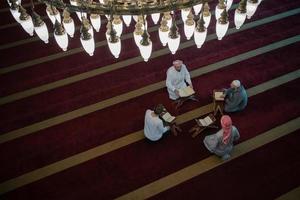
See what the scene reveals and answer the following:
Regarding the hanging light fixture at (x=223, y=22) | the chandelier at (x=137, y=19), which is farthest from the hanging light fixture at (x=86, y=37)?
the hanging light fixture at (x=223, y=22)

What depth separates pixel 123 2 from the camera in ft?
10.0

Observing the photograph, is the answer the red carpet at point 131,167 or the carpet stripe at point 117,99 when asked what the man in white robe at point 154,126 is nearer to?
the red carpet at point 131,167

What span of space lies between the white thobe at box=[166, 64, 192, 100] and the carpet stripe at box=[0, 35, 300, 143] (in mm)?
395

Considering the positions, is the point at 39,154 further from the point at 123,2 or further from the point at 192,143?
the point at 123,2

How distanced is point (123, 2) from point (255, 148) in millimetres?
3708

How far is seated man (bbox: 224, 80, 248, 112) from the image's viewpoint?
6.03m

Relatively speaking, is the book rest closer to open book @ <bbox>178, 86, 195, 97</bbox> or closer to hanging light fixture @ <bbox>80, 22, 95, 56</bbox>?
open book @ <bbox>178, 86, 195, 97</bbox>

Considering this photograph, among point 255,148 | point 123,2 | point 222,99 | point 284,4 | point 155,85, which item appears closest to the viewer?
point 123,2

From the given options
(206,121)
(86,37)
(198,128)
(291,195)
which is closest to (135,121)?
(198,128)

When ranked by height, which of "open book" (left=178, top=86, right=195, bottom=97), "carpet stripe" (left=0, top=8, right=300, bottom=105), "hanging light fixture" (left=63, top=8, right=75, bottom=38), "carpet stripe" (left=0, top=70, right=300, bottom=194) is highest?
"hanging light fixture" (left=63, top=8, right=75, bottom=38)

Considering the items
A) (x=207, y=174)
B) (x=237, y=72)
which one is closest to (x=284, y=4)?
(x=237, y=72)

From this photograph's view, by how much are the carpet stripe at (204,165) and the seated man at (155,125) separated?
690mm

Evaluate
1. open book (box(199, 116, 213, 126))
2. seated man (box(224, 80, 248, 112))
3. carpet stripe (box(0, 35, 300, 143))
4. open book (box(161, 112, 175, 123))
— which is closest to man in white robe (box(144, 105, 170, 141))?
open book (box(161, 112, 175, 123))

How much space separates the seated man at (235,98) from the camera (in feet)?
19.8
